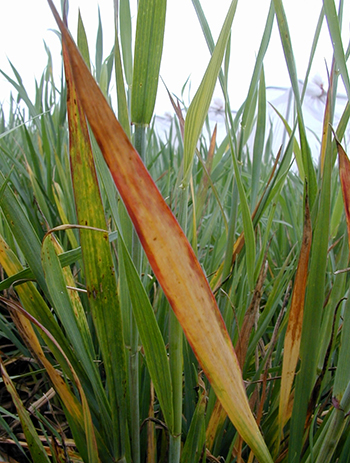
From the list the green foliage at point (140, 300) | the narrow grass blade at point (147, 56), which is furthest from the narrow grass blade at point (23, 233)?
the narrow grass blade at point (147, 56)

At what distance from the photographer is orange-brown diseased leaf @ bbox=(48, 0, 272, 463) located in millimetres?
176

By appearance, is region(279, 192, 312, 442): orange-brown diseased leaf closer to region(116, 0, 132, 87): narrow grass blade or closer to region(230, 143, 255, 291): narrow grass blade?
region(230, 143, 255, 291): narrow grass blade

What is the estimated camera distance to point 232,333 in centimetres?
40

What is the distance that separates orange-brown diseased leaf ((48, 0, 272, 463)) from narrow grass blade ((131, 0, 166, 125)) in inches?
2.5

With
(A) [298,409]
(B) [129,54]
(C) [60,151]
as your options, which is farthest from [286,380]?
(C) [60,151]

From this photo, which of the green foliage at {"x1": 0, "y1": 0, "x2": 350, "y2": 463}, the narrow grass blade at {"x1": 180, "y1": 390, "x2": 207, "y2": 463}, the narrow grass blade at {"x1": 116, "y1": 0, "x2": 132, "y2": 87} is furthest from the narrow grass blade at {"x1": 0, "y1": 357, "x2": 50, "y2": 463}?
the narrow grass blade at {"x1": 116, "y1": 0, "x2": 132, "y2": 87}

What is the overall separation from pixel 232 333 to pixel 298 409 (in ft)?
0.33

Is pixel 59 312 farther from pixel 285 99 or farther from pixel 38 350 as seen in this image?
pixel 285 99

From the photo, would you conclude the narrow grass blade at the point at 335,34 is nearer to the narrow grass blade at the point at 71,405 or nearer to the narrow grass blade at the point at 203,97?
the narrow grass blade at the point at 203,97

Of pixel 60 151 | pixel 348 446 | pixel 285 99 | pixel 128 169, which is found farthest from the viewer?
pixel 285 99

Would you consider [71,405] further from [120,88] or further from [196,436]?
[120,88]

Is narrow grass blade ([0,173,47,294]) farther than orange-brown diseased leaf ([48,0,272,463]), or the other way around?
narrow grass blade ([0,173,47,294])

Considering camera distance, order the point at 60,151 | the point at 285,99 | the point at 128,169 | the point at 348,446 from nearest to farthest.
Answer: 1. the point at 128,169
2. the point at 348,446
3. the point at 60,151
4. the point at 285,99

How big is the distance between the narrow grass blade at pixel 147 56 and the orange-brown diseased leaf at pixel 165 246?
62 mm
